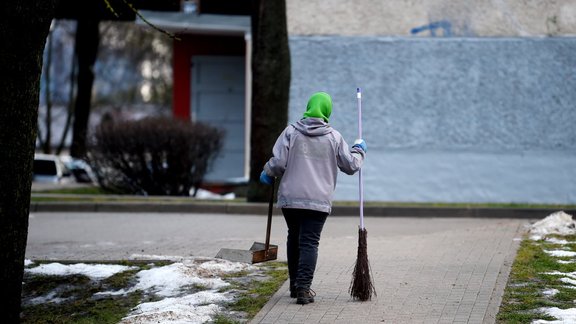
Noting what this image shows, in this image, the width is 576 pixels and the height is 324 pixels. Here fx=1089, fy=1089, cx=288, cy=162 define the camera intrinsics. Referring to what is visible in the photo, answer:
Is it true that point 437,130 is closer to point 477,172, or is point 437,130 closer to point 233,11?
point 477,172

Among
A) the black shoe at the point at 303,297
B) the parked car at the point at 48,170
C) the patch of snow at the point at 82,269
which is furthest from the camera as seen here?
the parked car at the point at 48,170

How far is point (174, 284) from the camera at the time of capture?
945 cm

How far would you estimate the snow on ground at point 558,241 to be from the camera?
768cm

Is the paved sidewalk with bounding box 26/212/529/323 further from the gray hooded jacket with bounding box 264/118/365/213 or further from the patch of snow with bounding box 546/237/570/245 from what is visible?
the gray hooded jacket with bounding box 264/118/365/213

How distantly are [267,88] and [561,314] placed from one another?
10.7m

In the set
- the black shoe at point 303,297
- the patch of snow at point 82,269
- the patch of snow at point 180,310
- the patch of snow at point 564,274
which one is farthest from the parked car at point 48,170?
the black shoe at point 303,297

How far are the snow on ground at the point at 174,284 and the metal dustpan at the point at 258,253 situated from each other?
7.2 inches

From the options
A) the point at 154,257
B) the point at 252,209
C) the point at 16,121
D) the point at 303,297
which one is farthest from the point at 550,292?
the point at 252,209

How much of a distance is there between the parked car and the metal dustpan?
76.2 feet

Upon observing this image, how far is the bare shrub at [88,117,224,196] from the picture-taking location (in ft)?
66.4

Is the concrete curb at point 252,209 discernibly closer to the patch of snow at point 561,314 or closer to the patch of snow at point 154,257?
the patch of snow at point 154,257

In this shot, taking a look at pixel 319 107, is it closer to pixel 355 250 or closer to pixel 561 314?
pixel 561 314

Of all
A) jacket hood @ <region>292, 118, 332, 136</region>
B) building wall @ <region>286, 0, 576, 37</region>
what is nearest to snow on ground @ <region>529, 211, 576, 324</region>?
jacket hood @ <region>292, 118, 332, 136</region>

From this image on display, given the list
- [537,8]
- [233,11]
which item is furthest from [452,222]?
[233,11]
